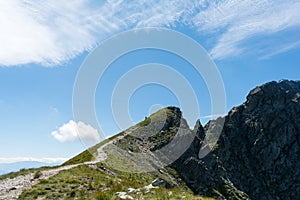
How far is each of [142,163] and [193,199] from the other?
4840 cm

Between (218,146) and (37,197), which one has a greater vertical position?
(218,146)

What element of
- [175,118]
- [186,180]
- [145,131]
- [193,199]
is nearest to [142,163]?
[186,180]

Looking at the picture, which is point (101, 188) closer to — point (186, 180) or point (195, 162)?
point (186, 180)

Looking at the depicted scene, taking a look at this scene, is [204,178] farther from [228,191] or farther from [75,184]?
[75,184]

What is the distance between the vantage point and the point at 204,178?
97188 millimetres

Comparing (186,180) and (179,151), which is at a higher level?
(179,151)

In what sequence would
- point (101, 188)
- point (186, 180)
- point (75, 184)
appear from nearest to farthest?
1. point (101, 188)
2. point (75, 184)
3. point (186, 180)

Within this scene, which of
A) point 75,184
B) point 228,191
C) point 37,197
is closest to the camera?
point 37,197

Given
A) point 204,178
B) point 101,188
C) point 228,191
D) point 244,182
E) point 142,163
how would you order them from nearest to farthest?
point 101,188
point 142,163
point 204,178
point 228,191
point 244,182

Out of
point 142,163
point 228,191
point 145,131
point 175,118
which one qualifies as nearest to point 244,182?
point 228,191

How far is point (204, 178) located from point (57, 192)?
8080cm

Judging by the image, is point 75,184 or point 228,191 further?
point 228,191

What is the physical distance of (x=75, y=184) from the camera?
25.2 metres

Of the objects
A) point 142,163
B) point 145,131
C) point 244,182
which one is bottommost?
point 244,182
